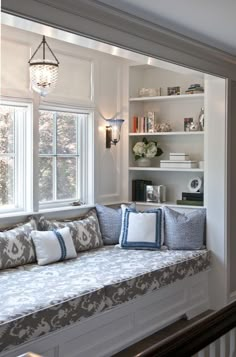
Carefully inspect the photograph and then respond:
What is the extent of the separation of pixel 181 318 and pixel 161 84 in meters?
2.59

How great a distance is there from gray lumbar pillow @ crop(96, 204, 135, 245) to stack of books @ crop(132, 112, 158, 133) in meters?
1.05

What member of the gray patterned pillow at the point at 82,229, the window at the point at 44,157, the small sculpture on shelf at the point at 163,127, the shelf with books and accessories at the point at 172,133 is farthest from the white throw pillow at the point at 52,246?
the small sculpture on shelf at the point at 163,127

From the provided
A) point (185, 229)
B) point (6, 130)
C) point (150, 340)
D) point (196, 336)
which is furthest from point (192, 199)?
point (196, 336)

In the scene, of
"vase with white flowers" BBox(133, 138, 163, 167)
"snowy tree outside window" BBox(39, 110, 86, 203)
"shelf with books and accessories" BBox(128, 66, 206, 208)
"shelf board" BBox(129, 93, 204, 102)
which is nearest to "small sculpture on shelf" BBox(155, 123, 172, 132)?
"shelf with books and accessories" BBox(128, 66, 206, 208)

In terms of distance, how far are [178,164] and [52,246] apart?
184 cm

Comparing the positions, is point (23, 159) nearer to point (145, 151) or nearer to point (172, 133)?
point (145, 151)

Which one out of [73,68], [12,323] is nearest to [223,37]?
[73,68]

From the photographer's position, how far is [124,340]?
3.75 metres

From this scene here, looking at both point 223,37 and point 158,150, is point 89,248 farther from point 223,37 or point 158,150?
point 223,37

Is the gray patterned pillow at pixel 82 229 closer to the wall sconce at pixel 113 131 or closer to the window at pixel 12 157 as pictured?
the window at pixel 12 157

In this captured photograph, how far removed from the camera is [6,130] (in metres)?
4.45

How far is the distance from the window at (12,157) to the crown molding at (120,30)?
133 cm

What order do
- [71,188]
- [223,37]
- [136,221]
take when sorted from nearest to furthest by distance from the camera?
[223,37], [136,221], [71,188]

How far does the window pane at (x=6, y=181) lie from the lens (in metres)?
4.42
